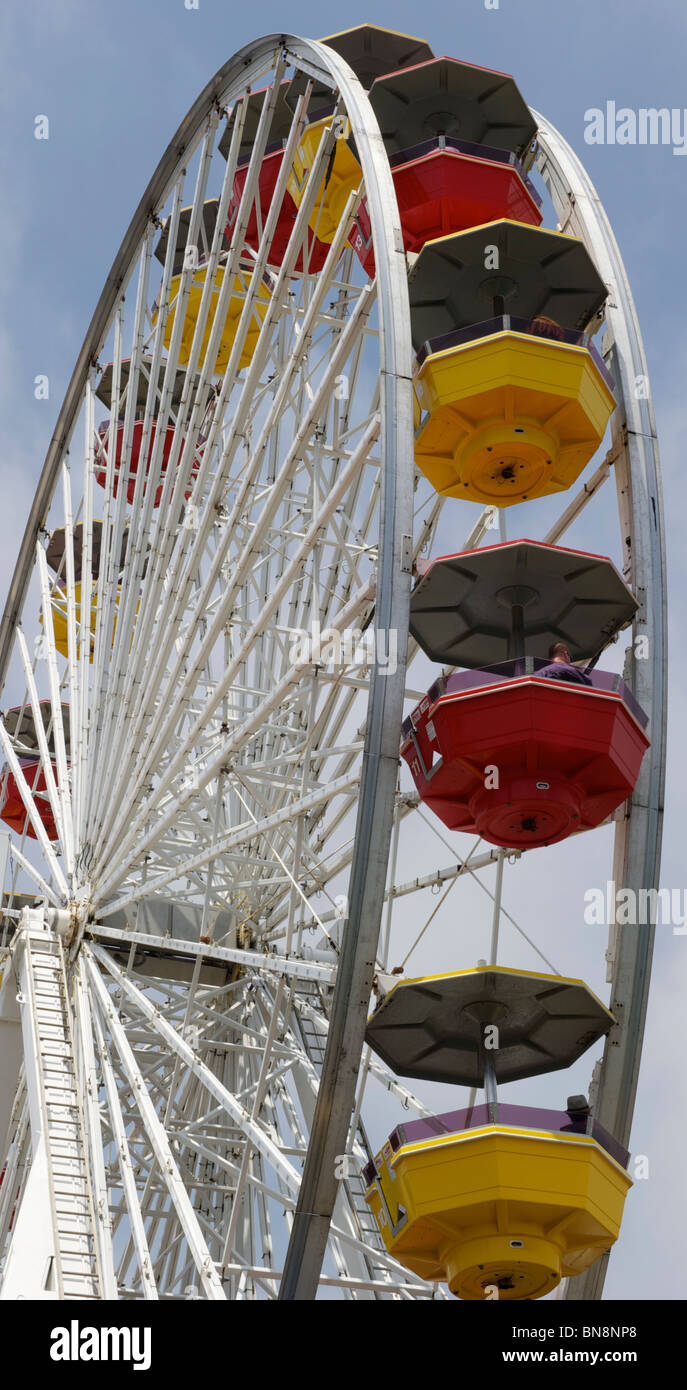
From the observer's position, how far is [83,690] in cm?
2055

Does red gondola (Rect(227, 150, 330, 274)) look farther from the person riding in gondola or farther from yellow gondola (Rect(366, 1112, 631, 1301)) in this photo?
yellow gondola (Rect(366, 1112, 631, 1301))

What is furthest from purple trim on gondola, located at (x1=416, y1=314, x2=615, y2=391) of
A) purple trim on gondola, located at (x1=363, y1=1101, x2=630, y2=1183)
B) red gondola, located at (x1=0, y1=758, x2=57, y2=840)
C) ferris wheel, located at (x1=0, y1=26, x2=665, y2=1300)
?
red gondola, located at (x1=0, y1=758, x2=57, y2=840)

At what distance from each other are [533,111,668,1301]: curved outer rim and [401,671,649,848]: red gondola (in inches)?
14.9

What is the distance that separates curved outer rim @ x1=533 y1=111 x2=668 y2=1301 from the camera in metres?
12.7

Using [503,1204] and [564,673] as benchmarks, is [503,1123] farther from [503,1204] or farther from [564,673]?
[564,673]

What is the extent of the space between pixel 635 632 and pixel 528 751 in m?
1.76

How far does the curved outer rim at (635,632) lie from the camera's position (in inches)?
500

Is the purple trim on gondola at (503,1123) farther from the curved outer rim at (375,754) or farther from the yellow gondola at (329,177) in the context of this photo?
the yellow gondola at (329,177)

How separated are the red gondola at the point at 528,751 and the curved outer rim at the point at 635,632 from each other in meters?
0.38

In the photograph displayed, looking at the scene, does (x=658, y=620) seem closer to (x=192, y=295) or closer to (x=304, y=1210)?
(x=304, y=1210)

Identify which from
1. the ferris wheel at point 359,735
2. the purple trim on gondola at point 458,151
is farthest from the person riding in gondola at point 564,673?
the purple trim on gondola at point 458,151

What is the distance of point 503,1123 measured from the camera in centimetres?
1155
